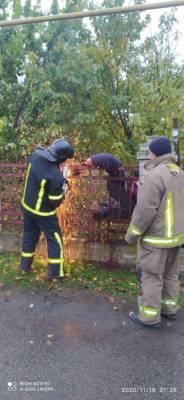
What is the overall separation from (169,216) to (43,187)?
1579 millimetres

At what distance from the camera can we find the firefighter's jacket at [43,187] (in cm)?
416

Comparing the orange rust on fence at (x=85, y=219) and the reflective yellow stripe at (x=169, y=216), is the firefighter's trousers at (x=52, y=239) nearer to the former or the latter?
the orange rust on fence at (x=85, y=219)

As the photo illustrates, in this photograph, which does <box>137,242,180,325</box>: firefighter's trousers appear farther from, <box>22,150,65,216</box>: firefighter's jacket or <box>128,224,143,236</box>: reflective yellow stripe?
<box>22,150,65,216</box>: firefighter's jacket

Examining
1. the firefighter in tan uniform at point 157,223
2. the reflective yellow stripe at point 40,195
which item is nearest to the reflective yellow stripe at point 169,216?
the firefighter in tan uniform at point 157,223

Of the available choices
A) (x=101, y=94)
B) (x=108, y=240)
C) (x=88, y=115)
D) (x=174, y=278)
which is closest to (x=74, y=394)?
(x=174, y=278)

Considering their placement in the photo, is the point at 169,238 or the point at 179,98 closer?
the point at 169,238

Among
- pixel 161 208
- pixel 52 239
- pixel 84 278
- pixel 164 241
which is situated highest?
pixel 161 208

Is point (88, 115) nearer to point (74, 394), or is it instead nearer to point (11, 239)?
point (11, 239)

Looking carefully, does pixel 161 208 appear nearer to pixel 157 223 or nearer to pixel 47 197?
pixel 157 223

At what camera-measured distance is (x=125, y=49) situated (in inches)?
245

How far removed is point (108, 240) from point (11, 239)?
1544 millimetres

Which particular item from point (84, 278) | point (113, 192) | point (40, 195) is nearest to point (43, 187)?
point (40, 195)

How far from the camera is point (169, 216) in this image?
338cm

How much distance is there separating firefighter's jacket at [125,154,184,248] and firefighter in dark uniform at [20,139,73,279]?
115 centimetres
